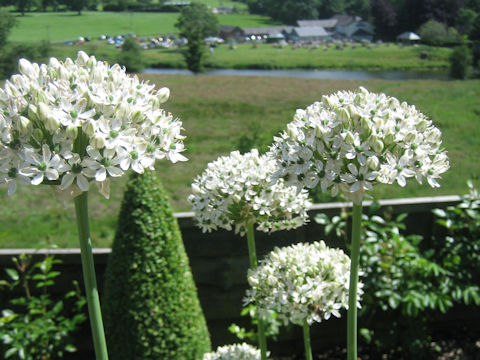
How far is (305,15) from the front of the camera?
29.2 feet

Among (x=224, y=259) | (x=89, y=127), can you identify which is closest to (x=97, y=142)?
(x=89, y=127)

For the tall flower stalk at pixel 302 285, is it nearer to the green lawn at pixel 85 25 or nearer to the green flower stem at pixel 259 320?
the green flower stem at pixel 259 320

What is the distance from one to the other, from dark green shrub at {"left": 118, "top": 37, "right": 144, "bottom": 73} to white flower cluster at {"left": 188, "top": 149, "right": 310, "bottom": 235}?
4.95 m

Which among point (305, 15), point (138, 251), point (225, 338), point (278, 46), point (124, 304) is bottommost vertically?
point (225, 338)

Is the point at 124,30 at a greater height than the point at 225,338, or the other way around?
the point at 124,30

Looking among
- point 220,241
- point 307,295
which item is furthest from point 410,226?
point 307,295

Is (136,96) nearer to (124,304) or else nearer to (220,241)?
(124,304)

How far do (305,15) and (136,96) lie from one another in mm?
8189

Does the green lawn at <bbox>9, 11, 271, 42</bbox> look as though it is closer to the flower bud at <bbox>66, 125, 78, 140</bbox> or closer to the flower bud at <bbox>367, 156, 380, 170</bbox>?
the flower bud at <bbox>66, 125, 78, 140</bbox>

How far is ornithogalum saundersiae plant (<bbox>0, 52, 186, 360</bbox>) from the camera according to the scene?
1.11 meters

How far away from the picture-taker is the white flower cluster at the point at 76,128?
1.11m

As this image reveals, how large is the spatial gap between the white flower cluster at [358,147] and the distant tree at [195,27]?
5555mm

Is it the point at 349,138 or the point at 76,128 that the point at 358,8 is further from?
the point at 76,128

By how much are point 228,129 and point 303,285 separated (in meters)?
9.02
